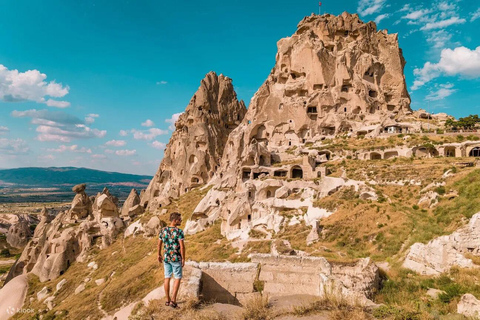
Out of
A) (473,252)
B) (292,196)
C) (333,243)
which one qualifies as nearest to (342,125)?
(292,196)

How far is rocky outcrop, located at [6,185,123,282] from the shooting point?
116 ft

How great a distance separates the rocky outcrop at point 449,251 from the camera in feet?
35.3

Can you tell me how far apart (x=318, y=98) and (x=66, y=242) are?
4642 centimetres

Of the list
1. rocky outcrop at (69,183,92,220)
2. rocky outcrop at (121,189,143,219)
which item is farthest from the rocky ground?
rocky outcrop at (121,189,143,219)

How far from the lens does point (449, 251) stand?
11.1 meters

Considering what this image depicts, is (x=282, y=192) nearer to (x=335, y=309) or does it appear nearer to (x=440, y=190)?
(x=440, y=190)

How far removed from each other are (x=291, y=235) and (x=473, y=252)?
43.4 feet

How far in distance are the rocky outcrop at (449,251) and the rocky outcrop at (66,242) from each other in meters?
36.7

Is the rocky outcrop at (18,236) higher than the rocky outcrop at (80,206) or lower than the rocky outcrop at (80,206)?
lower

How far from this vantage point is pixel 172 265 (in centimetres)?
725

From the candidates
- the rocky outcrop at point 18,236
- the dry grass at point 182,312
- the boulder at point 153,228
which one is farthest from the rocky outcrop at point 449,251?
the rocky outcrop at point 18,236

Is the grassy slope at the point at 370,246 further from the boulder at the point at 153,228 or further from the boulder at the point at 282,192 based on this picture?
the boulder at the point at 282,192

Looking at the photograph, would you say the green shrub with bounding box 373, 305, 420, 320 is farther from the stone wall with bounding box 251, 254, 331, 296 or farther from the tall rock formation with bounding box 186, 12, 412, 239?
the tall rock formation with bounding box 186, 12, 412, 239

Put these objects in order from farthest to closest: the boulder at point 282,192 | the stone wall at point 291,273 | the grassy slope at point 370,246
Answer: the boulder at point 282,192 < the stone wall at point 291,273 < the grassy slope at point 370,246
